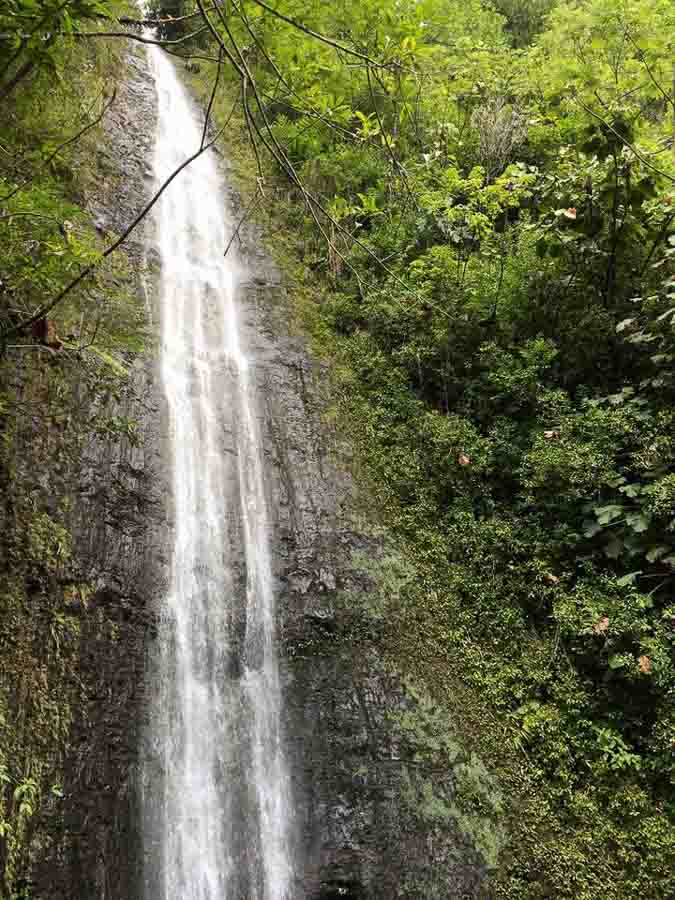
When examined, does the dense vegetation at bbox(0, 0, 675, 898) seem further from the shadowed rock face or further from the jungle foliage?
the shadowed rock face

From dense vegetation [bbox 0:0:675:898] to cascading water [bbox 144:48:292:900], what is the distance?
117 cm

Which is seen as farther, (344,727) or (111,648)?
(344,727)

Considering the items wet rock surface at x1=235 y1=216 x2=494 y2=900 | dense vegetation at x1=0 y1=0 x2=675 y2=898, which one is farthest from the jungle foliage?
wet rock surface at x1=235 y1=216 x2=494 y2=900

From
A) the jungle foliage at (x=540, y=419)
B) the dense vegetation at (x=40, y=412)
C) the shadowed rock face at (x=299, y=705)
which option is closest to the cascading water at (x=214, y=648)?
the shadowed rock face at (x=299, y=705)

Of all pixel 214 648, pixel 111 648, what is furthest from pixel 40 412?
pixel 214 648

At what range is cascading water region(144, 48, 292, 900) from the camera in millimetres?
4586

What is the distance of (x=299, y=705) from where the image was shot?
212 inches

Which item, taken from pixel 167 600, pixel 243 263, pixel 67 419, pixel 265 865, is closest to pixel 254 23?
pixel 67 419

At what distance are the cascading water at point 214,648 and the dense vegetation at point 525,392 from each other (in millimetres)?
1168

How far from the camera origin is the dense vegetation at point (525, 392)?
15.5 feet

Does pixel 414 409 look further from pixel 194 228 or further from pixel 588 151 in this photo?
pixel 194 228

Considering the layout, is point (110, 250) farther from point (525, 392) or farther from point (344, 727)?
point (525, 392)

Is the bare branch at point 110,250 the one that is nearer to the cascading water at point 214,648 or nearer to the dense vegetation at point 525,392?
the dense vegetation at point 525,392

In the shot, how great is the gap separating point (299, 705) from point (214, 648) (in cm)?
93
